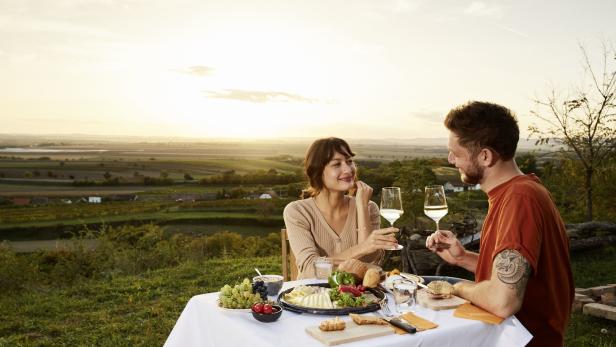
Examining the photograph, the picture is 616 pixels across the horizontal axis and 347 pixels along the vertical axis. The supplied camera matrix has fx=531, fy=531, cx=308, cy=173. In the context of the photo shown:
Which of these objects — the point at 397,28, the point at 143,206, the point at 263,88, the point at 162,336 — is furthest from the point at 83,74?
the point at 143,206

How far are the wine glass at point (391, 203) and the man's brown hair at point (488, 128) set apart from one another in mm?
478

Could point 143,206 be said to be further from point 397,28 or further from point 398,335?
point 398,335

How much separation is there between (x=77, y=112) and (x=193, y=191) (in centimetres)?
1141

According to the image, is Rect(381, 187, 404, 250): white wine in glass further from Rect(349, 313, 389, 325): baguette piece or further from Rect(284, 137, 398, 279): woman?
Rect(284, 137, 398, 279): woman

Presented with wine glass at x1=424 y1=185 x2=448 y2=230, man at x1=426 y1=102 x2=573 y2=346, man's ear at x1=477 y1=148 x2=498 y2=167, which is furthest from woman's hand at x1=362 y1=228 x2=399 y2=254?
man's ear at x1=477 y1=148 x2=498 y2=167

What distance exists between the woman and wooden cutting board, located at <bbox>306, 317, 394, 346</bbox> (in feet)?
5.05

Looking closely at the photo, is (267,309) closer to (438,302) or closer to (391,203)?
(438,302)

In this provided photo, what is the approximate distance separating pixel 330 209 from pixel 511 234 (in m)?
1.91

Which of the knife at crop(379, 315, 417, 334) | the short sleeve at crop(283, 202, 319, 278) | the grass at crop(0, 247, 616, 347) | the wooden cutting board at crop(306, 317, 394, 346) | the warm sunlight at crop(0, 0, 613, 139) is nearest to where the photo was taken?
the wooden cutting board at crop(306, 317, 394, 346)

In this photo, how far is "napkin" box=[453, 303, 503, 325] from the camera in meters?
2.16

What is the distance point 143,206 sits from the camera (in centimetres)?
2656

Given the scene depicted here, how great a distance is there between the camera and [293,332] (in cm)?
210

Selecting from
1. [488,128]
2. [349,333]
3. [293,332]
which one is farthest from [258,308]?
[488,128]

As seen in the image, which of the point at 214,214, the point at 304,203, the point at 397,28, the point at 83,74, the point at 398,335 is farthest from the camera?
the point at 214,214
